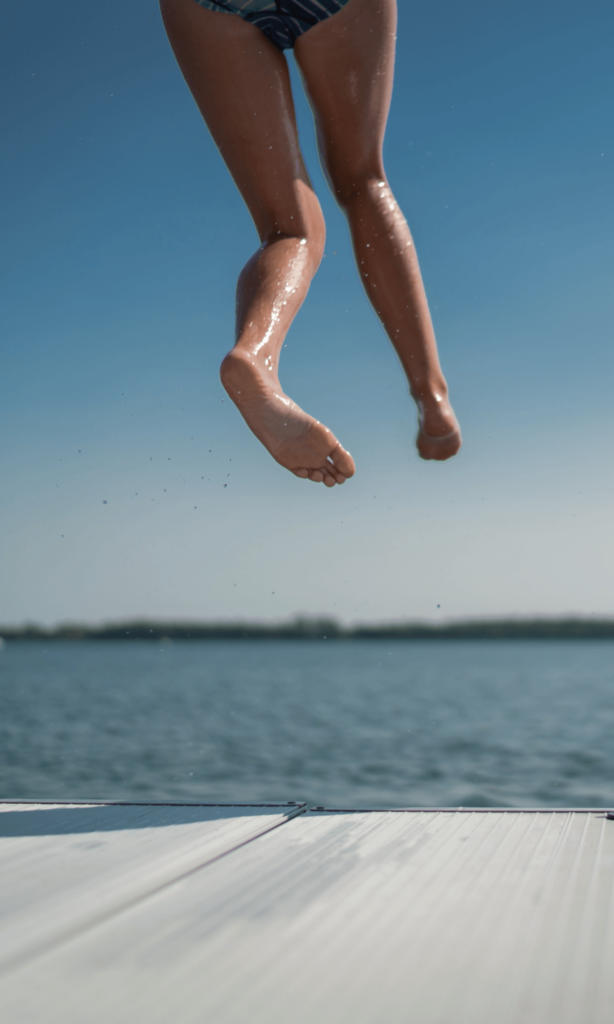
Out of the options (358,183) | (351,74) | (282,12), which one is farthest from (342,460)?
(282,12)

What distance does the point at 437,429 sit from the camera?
6.52 feet

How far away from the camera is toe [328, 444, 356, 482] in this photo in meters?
1.57

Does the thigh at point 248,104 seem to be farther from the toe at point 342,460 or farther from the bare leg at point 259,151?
the toe at point 342,460

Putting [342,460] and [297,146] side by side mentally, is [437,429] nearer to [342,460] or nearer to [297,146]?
[342,460]

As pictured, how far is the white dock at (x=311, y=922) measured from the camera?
3.64 feet

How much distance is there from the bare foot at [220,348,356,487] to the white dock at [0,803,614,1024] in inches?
31.4

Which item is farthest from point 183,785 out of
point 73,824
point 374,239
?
point 374,239

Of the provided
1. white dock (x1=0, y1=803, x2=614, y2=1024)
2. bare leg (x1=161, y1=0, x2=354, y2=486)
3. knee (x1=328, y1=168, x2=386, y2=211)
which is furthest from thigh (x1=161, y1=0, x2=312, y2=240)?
white dock (x1=0, y1=803, x2=614, y2=1024)

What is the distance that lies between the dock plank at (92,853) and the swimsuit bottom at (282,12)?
1.81 meters

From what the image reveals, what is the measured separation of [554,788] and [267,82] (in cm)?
1279

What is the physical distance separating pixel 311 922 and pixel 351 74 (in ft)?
5.58

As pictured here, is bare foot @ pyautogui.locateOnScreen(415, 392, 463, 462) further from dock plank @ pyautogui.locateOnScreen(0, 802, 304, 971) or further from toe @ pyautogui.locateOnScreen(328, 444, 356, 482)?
dock plank @ pyautogui.locateOnScreen(0, 802, 304, 971)

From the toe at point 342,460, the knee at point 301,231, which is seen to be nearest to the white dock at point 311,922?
the toe at point 342,460

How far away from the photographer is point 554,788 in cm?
1282
